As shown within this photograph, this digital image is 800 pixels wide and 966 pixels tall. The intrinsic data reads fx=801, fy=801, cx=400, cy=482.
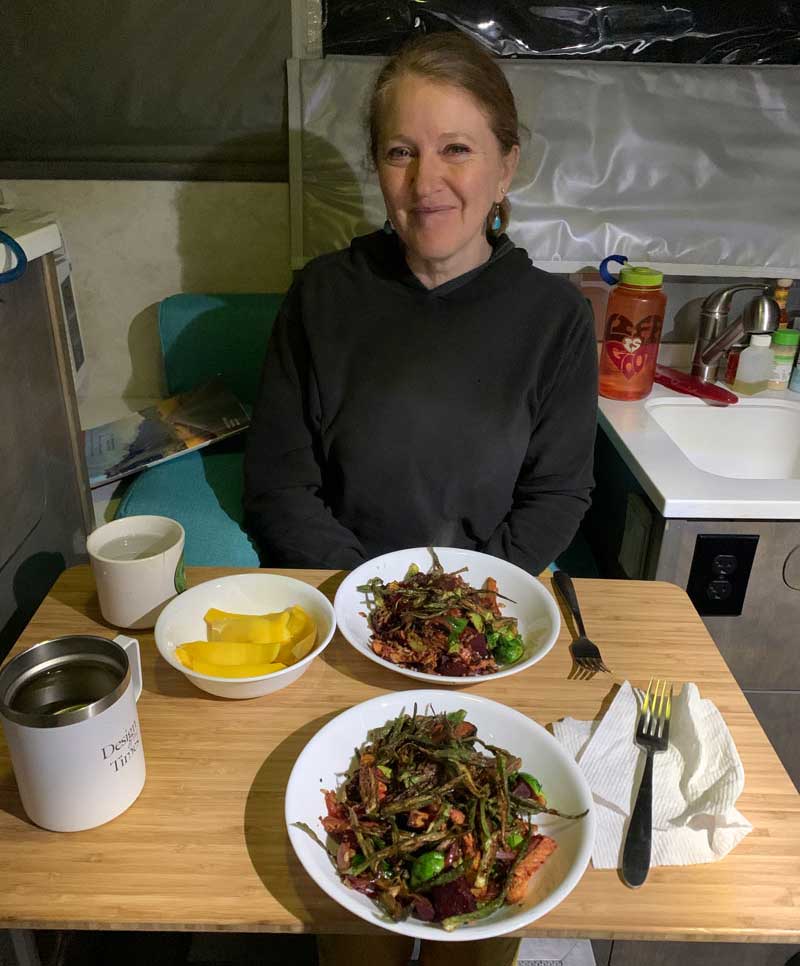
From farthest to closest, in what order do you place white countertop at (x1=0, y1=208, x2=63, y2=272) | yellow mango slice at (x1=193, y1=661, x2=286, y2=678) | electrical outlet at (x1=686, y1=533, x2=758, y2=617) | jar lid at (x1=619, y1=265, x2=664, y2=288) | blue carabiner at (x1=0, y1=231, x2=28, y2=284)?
jar lid at (x1=619, y1=265, x2=664, y2=288)
electrical outlet at (x1=686, y1=533, x2=758, y2=617)
white countertop at (x1=0, y1=208, x2=63, y2=272)
blue carabiner at (x1=0, y1=231, x2=28, y2=284)
yellow mango slice at (x1=193, y1=661, x2=286, y2=678)

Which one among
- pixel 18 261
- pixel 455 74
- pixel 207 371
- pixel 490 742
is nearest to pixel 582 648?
pixel 490 742

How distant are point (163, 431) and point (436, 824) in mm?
1437

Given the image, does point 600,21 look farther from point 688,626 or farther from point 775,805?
point 775,805

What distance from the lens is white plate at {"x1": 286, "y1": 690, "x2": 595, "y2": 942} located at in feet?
2.05

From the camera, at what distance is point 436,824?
0.70 metres

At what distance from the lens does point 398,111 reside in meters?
1.23

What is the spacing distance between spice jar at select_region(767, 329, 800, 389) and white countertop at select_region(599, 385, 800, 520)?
1.55 feet

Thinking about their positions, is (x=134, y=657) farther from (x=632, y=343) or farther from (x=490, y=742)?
(x=632, y=343)

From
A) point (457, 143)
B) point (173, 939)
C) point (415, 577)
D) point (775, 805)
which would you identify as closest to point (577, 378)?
point (457, 143)

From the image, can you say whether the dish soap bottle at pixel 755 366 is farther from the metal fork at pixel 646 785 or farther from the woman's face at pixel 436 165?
the metal fork at pixel 646 785

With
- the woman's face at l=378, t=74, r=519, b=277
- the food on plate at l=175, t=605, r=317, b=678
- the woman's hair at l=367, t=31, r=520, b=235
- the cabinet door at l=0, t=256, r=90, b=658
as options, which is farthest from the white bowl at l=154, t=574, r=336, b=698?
the woman's hair at l=367, t=31, r=520, b=235

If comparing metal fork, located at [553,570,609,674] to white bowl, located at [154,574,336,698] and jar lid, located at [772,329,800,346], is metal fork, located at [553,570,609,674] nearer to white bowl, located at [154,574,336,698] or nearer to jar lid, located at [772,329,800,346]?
white bowl, located at [154,574,336,698]

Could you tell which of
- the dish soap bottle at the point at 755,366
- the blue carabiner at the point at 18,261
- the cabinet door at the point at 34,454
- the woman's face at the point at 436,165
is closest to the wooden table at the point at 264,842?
the cabinet door at the point at 34,454

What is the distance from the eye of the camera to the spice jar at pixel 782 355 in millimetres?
1843
